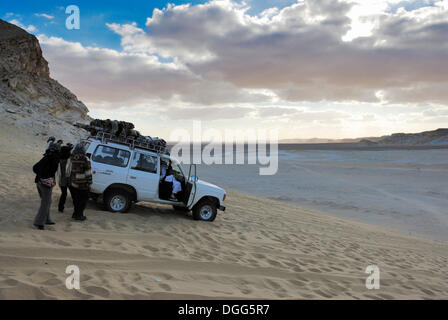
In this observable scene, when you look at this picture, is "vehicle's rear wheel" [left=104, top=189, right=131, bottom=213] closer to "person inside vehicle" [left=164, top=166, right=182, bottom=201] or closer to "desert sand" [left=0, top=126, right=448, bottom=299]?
"desert sand" [left=0, top=126, right=448, bottom=299]

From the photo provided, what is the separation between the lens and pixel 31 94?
42906 millimetres

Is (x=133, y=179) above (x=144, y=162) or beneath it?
beneath

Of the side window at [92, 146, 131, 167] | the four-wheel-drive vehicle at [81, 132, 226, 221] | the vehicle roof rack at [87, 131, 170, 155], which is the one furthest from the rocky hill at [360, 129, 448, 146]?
the side window at [92, 146, 131, 167]

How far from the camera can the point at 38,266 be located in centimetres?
494

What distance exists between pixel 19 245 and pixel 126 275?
217 cm

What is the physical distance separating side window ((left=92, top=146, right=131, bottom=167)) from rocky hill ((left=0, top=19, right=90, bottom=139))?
30.8m

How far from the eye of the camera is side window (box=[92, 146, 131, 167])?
28.1 feet

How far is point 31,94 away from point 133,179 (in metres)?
42.6

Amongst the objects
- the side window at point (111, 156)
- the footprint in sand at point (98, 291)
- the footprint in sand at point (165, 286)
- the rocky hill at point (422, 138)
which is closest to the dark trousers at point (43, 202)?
the side window at point (111, 156)

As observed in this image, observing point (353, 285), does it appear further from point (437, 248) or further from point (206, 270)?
point (437, 248)

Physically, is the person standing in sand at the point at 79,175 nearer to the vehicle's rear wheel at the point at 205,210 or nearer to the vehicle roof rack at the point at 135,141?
the vehicle roof rack at the point at 135,141

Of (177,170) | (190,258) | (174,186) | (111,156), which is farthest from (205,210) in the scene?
(190,258)

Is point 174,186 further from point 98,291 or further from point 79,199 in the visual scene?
point 98,291
